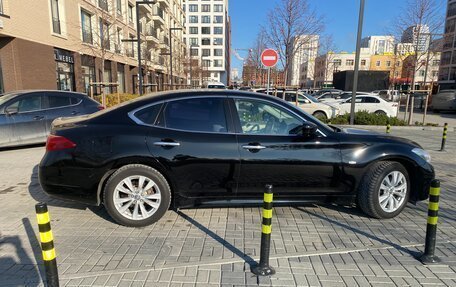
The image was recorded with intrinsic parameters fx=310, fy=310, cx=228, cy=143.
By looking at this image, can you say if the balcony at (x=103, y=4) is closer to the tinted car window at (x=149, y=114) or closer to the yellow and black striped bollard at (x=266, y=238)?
the tinted car window at (x=149, y=114)

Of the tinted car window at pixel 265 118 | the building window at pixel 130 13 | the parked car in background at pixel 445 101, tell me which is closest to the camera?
the tinted car window at pixel 265 118

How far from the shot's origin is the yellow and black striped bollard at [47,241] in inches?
84.6

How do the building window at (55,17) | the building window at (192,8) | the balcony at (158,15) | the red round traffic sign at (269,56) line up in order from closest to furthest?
the red round traffic sign at (269,56), the building window at (55,17), the balcony at (158,15), the building window at (192,8)

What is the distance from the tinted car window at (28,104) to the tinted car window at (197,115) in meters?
5.99

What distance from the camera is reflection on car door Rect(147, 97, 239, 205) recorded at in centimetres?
372

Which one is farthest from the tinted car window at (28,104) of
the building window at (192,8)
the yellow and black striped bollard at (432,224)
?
the building window at (192,8)

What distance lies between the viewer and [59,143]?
374cm

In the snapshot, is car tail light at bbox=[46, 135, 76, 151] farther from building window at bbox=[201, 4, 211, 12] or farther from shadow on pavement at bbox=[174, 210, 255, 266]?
building window at bbox=[201, 4, 211, 12]

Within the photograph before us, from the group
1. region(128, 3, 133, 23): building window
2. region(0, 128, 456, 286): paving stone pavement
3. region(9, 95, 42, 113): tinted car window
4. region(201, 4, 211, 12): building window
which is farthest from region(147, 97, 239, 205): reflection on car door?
region(201, 4, 211, 12): building window

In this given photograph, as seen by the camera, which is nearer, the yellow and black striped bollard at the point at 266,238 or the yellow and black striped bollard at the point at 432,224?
the yellow and black striped bollard at the point at 266,238

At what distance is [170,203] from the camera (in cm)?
389

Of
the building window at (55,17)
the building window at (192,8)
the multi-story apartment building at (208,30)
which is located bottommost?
the building window at (55,17)

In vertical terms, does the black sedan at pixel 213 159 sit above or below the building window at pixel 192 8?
below

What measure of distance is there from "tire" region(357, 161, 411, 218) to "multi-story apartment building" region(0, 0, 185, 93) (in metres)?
11.6
